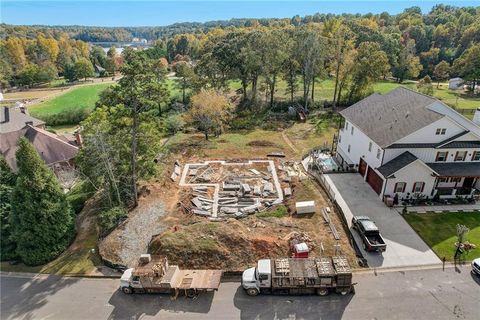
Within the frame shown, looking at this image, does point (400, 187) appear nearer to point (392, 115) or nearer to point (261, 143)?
point (392, 115)

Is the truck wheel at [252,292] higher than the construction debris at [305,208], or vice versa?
the construction debris at [305,208]

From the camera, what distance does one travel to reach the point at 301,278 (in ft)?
64.1

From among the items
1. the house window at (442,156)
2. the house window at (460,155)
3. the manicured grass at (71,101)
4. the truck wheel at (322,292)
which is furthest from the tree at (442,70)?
the manicured grass at (71,101)

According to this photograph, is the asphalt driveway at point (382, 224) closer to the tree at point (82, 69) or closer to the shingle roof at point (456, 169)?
the shingle roof at point (456, 169)

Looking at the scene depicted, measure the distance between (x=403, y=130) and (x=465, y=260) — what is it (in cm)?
1264

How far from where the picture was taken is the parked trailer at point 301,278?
64.1ft

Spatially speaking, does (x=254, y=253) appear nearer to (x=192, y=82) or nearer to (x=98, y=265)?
(x=98, y=265)

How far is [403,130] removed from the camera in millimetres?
30422

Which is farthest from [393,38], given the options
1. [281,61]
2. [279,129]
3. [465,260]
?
[465,260]

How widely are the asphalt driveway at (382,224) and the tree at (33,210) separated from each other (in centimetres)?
2409

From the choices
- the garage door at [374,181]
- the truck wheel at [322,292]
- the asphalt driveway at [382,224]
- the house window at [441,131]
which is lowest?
the truck wheel at [322,292]

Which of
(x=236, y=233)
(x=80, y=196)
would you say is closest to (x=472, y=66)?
(x=236, y=233)

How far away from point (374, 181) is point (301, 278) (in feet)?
53.8

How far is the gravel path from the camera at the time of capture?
24045 mm
